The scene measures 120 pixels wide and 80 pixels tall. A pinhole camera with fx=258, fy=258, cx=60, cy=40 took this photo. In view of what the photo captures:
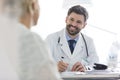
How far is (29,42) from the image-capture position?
2.65 ft

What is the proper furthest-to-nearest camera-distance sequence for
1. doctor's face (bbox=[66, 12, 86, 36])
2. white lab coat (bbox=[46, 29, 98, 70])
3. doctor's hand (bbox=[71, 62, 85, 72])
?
doctor's face (bbox=[66, 12, 86, 36]), white lab coat (bbox=[46, 29, 98, 70]), doctor's hand (bbox=[71, 62, 85, 72])

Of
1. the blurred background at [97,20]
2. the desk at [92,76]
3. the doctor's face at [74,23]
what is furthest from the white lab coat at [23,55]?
the blurred background at [97,20]

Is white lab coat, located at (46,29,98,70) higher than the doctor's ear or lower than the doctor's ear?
lower

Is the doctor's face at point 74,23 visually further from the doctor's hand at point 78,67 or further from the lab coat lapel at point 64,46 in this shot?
the doctor's hand at point 78,67

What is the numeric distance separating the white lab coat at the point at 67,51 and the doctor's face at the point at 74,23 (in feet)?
0.26

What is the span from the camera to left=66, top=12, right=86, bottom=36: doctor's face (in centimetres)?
262

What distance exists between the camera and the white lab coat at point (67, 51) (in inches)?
98.9

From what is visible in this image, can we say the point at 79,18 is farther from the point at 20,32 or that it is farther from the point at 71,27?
the point at 20,32

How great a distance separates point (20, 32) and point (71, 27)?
6.08 feet

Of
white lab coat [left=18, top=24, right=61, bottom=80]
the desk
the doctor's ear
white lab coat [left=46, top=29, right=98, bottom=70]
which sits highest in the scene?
the doctor's ear

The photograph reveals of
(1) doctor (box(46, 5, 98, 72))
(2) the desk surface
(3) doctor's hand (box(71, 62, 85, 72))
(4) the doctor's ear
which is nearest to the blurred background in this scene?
(1) doctor (box(46, 5, 98, 72))

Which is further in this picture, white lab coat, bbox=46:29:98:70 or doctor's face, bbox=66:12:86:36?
doctor's face, bbox=66:12:86:36

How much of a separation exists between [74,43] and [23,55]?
1.89 meters

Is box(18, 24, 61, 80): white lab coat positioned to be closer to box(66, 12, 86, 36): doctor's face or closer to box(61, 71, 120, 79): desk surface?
box(61, 71, 120, 79): desk surface
